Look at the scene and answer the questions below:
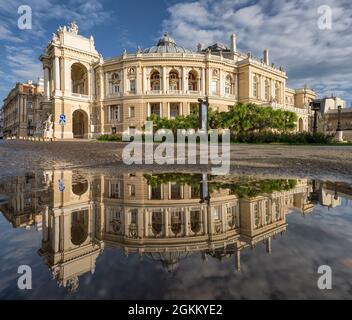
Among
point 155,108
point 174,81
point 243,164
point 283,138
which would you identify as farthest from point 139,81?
point 243,164

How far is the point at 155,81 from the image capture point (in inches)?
1805

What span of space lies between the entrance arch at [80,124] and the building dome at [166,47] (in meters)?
16.8

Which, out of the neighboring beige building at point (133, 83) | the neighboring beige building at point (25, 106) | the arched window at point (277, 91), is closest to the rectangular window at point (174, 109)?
the neighboring beige building at point (133, 83)

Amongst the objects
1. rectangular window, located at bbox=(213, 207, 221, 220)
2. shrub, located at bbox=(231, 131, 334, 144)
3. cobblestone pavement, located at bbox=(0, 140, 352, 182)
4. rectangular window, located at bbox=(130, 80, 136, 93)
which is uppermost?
rectangular window, located at bbox=(130, 80, 136, 93)

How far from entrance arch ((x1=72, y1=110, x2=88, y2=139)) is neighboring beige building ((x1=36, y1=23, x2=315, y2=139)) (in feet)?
1.26

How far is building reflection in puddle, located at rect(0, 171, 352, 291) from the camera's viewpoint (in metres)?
2.08

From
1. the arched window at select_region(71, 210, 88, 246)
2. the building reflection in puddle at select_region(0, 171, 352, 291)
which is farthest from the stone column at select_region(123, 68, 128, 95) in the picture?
the arched window at select_region(71, 210, 88, 246)

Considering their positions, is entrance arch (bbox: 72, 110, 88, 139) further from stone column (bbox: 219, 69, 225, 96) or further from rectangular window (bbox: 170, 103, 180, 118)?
stone column (bbox: 219, 69, 225, 96)

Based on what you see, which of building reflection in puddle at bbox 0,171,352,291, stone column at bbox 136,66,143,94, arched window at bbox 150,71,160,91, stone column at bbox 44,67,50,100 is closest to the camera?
building reflection in puddle at bbox 0,171,352,291

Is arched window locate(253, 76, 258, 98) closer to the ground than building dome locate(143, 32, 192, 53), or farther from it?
closer to the ground
